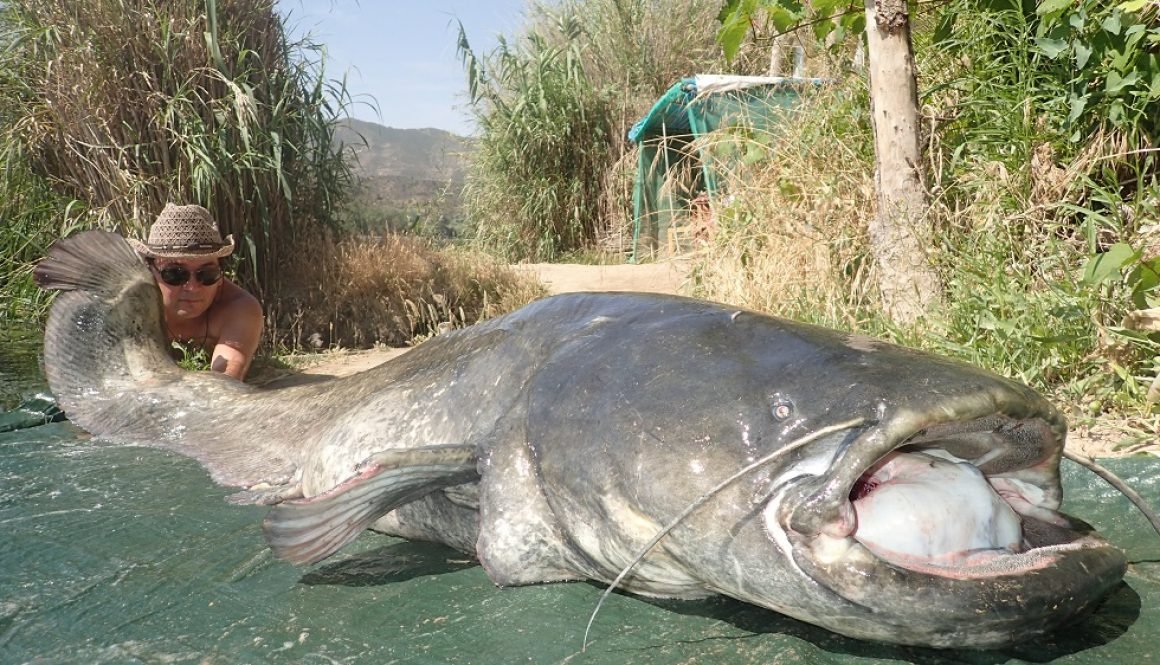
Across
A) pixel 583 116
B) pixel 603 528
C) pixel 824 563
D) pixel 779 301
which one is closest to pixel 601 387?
pixel 603 528

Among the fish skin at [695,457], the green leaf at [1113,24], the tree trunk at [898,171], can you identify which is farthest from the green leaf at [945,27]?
the fish skin at [695,457]

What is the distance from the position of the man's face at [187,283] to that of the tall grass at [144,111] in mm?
1293

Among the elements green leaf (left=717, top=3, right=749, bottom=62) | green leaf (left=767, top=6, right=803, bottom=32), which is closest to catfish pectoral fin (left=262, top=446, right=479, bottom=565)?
green leaf (left=717, top=3, right=749, bottom=62)

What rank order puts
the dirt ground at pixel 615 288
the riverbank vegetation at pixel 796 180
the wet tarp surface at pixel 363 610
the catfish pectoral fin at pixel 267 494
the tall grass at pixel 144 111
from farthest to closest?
the tall grass at pixel 144 111 < the riverbank vegetation at pixel 796 180 < the dirt ground at pixel 615 288 < the catfish pectoral fin at pixel 267 494 < the wet tarp surface at pixel 363 610

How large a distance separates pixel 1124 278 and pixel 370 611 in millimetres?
3021

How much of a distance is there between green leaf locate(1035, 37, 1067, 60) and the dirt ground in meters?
1.66

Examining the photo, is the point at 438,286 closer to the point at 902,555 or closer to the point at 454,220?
the point at 902,555

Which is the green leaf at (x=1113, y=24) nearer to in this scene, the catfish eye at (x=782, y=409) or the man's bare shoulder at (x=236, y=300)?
the catfish eye at (x=782, y=409)

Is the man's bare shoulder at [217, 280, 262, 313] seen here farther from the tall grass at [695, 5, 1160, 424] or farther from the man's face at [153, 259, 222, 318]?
the tall grass at [695, 5, 1160, 424]

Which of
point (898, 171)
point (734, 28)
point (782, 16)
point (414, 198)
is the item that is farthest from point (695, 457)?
point (414, 198)

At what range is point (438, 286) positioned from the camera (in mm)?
7316

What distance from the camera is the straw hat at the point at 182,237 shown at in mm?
4629

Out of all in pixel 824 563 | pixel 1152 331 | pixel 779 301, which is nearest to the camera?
pixel 824 563

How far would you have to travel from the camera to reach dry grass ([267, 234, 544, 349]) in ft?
22.3
